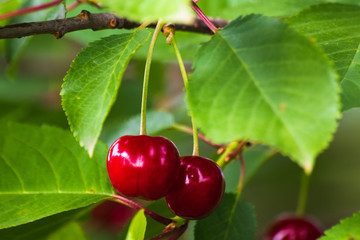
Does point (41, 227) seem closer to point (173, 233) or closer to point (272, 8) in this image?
point (173, 233)

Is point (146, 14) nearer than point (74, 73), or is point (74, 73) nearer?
point (146, 14)

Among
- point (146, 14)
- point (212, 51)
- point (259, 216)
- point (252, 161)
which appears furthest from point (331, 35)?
point (259, 216)

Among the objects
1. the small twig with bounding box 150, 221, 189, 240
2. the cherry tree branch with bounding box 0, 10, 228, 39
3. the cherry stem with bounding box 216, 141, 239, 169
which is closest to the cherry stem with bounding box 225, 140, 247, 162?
the cherry stem with bounding box 216, 141, 239, 169

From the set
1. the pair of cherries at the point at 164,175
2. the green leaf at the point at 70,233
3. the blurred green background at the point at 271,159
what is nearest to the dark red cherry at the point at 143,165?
the pair of cherries at the point at 164,175

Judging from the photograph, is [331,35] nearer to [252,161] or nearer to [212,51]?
[212,51]

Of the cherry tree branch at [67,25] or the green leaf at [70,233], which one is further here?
the green leaf at [70,233]

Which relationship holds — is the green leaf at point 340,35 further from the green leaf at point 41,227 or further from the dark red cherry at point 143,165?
the green leaf at point 41,227
